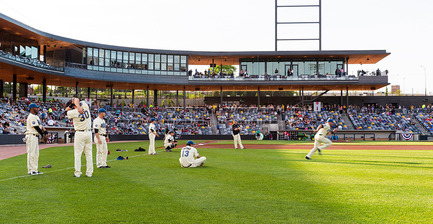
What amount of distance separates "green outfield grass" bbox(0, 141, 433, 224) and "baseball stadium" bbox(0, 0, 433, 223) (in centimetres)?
4

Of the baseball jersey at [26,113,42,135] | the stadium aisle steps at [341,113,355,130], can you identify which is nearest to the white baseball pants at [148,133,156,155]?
the baseball jersey at [26,113,42,135]

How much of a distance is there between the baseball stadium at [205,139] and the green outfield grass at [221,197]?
36mm

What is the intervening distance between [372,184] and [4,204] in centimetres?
838

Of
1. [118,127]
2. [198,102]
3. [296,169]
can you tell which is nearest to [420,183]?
[296,169]

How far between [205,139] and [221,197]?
4075cm

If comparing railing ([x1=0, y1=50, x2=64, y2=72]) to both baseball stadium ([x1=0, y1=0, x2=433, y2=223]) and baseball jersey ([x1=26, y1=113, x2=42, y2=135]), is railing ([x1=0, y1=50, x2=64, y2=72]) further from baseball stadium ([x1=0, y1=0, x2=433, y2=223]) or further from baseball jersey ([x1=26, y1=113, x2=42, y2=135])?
baseball jersey ([x1=26, y1=113, x2=42, y2=135])

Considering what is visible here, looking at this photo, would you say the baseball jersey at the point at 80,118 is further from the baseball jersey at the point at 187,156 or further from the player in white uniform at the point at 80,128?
the baseball jersey at the point at 187,156

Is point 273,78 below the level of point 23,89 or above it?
above

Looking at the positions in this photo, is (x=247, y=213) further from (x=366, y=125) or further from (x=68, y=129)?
(x=366, y=125)

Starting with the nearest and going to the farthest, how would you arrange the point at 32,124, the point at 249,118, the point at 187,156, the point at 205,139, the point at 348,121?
1. the point at 32,124
2. the point at 187,156
3. the point at 205,139
4. the point at 249,118
5. the point at 348,121

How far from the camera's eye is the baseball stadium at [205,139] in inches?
300

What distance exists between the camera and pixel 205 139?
49188mm

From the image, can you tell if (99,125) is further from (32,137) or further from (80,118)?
(80,118)

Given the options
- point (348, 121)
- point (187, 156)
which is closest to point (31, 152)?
point (187, 156)
